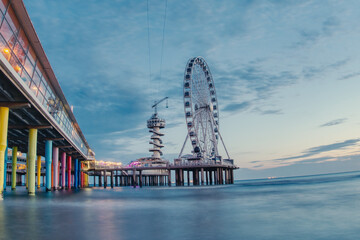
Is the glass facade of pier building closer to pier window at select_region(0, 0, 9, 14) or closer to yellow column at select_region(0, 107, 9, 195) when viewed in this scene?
pier window at select_region(0, 0, 9, 14)

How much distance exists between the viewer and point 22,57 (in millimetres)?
21625

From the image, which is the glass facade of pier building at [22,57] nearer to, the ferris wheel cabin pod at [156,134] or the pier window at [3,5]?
the pier window at [3,5]

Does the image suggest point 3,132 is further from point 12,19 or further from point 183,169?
point 183,169

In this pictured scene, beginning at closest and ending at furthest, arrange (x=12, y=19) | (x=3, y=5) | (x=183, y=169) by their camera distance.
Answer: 1. (x=3, y=5)
2. (x=12, y=19)
3. (x=183, y=169)

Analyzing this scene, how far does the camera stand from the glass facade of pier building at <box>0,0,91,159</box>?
1803cm

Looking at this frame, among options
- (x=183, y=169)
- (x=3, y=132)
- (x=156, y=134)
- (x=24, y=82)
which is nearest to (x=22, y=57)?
(x=24, y=82)

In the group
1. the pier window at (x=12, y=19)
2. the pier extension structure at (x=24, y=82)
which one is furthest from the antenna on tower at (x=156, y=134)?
the pier window at (x=12, y=19)

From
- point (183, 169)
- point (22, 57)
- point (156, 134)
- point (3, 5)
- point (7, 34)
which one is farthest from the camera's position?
point (156, 134)

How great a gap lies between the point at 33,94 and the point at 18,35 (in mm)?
4909

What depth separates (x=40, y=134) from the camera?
3944 cm

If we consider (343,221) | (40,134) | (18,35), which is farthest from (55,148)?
(343,221)

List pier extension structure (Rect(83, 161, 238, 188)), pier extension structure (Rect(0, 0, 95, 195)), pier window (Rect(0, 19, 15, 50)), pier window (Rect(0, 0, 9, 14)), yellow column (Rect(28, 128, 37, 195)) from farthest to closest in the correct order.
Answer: pier extension structure (Rect(83, 161, 238, 188)) < yellow column (Rect(28, 128, 37, 195)) < pier extension structure (Rect(0, 0, 95, 195)) < pier window (Rect(0, 19, 15, 50)) < pier window (Rect(0, 0, 9, 14))

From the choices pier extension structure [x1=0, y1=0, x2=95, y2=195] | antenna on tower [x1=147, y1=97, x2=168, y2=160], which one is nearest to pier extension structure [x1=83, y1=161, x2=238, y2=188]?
antenna on tower [x1=147, y1=97, x2=168, y2=160]

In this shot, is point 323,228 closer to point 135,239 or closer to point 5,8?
point 135,239
